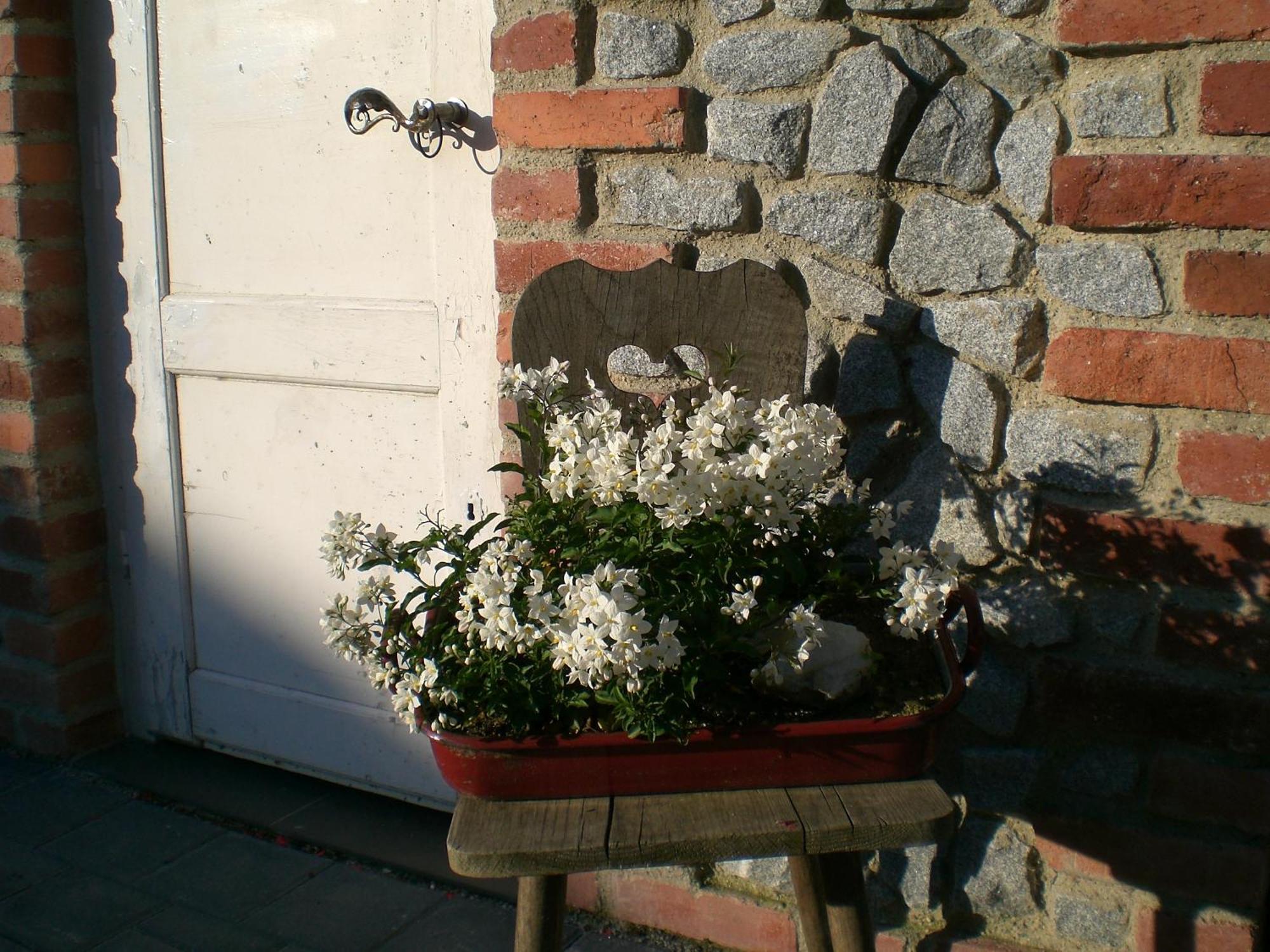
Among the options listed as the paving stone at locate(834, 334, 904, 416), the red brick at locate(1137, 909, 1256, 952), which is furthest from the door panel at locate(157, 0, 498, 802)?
the red brick at locate(1137, 909, 1256, 952)

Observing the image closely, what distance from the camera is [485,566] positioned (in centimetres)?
136

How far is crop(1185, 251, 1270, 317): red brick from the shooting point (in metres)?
1.51

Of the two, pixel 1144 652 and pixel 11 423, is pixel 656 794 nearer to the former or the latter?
pixel 1144 652

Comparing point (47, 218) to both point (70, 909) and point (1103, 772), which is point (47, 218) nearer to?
point (70, 909)

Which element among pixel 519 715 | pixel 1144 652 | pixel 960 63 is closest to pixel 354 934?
pixel 519 715

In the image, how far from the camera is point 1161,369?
158 cm

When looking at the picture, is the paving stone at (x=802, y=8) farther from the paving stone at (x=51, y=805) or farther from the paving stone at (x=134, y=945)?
the paving stone at (x=51, y=805)

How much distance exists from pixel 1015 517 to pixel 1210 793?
1.51ft

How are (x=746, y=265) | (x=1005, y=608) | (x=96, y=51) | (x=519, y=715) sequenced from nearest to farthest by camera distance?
(x=519, y=715)
(x=746, y=265)
(x=1005, y=608)
(x=96, y=51)

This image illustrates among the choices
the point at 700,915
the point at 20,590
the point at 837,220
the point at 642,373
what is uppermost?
the point at 837,220

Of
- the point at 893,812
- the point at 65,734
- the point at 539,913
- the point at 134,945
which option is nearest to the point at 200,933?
the point at 134,945

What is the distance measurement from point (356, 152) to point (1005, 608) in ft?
4.88

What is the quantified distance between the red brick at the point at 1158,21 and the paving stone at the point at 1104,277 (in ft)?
0.86

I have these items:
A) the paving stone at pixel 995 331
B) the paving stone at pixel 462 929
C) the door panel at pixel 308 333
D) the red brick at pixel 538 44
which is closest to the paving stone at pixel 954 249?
the paving stone at pixel 995 331
